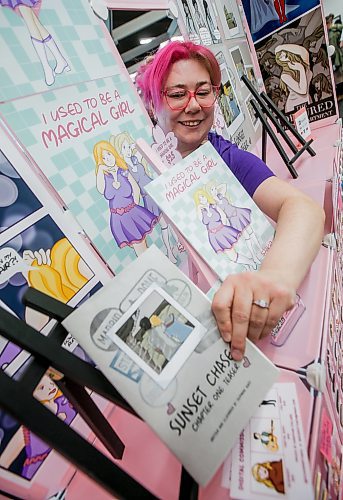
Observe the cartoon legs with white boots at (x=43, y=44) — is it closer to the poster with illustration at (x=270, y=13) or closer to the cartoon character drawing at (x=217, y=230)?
the cartoon character drawing at (x=217, y=230)

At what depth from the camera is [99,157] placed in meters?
0.93

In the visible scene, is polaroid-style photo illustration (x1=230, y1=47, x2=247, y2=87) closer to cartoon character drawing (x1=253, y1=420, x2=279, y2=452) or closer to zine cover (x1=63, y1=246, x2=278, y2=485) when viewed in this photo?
zine cover (x1=63, y1=246, x2=278, y2=485)

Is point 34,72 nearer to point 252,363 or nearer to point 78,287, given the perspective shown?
point 78,287

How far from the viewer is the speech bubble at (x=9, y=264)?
26.1 inches

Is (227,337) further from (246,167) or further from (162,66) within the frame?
(162,66)

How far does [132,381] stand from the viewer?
46 centimetres

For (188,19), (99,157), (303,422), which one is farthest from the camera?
(188,19)

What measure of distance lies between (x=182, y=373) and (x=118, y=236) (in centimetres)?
56

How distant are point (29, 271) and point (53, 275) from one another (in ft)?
0.20

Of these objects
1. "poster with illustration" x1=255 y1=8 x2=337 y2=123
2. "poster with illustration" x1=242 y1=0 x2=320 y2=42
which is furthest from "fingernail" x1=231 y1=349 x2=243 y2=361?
"poster with illustration" x1=242 y1=0 x2=320 y2=42

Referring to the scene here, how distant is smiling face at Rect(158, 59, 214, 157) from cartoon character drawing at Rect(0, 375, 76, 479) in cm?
88

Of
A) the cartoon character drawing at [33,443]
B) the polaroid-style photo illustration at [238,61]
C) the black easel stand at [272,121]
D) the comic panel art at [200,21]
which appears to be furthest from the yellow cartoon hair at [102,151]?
the polaroid-style photo illustration at [238,61]

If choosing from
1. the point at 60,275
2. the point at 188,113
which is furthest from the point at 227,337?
Answer: the point at 188,113

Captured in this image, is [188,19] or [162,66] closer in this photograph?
[162,66]
